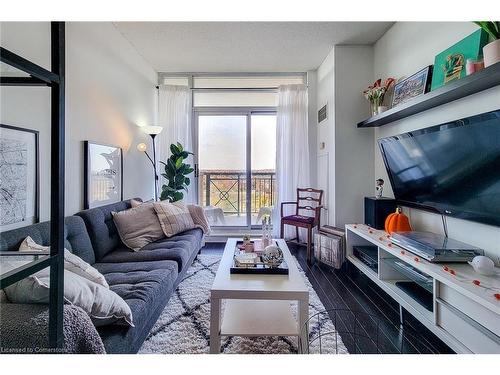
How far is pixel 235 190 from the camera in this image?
4520 millimetres

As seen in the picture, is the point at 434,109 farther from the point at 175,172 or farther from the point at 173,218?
the point at 175,172

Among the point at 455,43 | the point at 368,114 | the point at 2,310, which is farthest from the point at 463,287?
the point at 368,114

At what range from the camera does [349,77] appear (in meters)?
3.28

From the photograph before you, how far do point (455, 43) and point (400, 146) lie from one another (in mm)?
828

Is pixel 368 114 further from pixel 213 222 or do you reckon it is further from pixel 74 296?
pixel 74 296

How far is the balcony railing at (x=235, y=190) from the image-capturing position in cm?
448

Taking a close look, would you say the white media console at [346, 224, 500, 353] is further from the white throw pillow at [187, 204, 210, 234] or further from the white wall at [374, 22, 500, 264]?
the white throw pillow at [187, 204, 210, 234]

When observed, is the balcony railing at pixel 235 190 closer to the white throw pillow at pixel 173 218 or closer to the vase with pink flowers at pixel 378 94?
the white throw pillow at pixel 173 218

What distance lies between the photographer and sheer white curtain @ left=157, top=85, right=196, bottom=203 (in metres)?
4.20

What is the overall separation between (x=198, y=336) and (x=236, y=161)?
3.03m

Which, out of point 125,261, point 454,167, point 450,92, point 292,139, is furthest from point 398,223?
point 125,261

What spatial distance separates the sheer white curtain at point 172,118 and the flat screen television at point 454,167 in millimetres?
2988

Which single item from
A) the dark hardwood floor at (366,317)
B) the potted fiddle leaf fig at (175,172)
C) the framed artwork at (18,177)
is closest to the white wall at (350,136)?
the dark hardwood floor at (366,317)

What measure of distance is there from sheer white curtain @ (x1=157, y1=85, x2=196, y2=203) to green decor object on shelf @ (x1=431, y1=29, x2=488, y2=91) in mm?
3259
